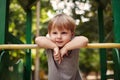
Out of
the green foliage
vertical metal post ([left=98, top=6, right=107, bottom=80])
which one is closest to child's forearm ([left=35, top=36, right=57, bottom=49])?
vertical metal post ([left=98, top=6, right=107, bottom=80])

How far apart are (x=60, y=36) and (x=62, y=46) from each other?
92 millimetres

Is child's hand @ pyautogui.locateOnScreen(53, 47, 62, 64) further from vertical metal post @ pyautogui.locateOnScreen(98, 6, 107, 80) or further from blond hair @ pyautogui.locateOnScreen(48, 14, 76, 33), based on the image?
vertical metal post @ pyautogui.locateOnScreen(98, 6, 107, 80)

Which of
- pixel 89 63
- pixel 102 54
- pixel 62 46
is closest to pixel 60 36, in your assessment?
pixel 62 46

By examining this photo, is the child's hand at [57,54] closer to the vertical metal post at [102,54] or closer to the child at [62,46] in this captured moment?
the child at [62,46]

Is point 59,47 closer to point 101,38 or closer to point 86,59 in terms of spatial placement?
point 101,38

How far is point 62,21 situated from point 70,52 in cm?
30

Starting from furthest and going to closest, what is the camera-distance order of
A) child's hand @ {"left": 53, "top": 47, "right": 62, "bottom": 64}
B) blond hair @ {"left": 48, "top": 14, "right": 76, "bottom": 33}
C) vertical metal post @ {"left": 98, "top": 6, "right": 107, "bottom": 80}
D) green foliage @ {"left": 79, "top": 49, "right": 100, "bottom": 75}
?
1. green foliage @ {"left": 79, "top": 49, "right": 100, "bottom": 75}
2. vertical metal post @ {"left": 98, "top": 6, "right": 107, "bottom": 80}
3. blond hair @ {"left": 48, "top": 14, "right": 76, "bottom": 33}
4. child's hand @ {"left": 53, "top": 47, "right": 62, "bottom": 64}

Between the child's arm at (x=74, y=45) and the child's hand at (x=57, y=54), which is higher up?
the child's arm at (x=74, y=45)

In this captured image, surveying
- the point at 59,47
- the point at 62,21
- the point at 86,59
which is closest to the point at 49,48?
the point at 59,47

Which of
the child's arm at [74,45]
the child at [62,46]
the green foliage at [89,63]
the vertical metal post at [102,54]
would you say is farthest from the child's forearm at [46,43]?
the green foliage at [89,63]

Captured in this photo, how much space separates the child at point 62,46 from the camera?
2.81 meters

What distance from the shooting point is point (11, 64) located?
4191 millimetres

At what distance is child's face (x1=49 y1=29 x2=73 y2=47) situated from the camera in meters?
2.87

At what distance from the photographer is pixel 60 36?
9.42ft
